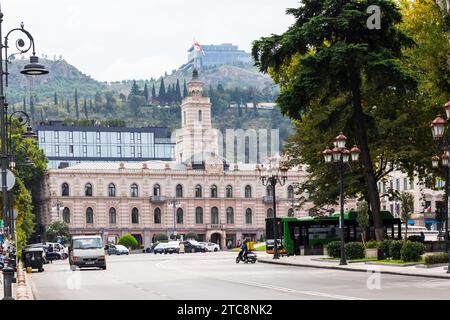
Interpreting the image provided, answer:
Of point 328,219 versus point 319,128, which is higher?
point 319,128

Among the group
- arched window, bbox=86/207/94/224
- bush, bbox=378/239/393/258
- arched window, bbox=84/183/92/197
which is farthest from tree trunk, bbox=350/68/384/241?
arched window, bbox=86/207/94/224

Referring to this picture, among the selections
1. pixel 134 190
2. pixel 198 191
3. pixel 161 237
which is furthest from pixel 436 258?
pixel 198 191

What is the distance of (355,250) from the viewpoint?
176ft

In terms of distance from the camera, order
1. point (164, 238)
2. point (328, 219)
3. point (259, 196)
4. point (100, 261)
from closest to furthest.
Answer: point (100, 261) → point (328, 219) → point (164, 238) → point (259, 196)

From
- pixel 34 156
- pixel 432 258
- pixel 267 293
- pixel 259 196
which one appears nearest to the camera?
pixel 267 293

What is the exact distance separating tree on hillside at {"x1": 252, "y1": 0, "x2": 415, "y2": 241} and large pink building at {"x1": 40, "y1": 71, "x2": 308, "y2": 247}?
266 feet

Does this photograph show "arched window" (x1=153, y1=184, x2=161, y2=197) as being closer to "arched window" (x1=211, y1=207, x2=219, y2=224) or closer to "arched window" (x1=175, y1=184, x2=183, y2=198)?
"arched window" (x1=175, y1=184, x2=183, y2=198)

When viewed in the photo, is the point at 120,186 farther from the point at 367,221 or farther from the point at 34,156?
the point at 367,221

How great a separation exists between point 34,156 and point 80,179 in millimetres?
25654

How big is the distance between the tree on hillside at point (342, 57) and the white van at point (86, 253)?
40.6 feet

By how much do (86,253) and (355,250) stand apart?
14.2 metres

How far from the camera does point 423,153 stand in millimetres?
59781

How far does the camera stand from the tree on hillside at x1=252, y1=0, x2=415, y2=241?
169 ft

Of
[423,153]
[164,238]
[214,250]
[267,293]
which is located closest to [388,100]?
[423,153]
